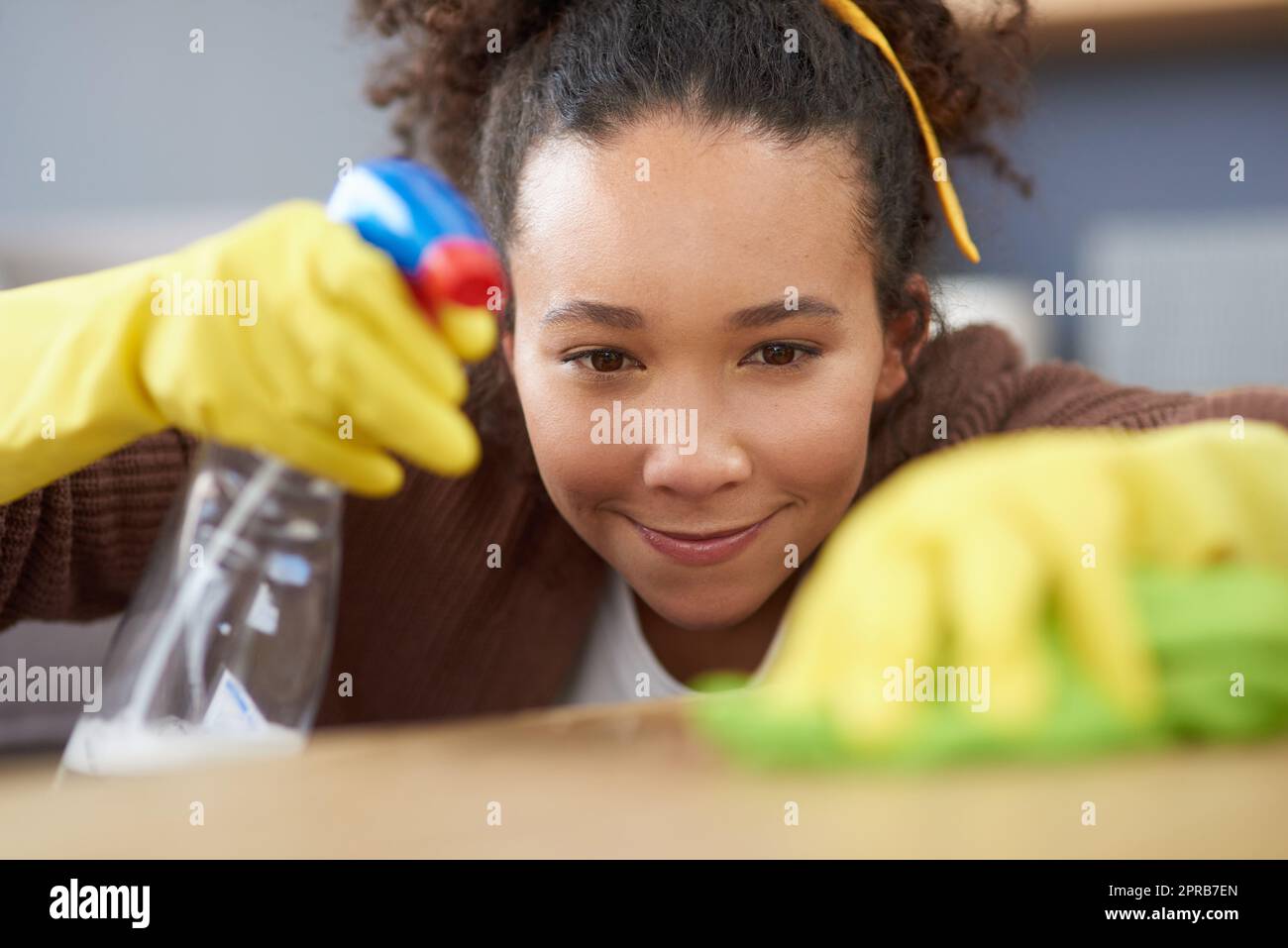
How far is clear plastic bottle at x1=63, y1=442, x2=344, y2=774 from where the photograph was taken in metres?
0.56

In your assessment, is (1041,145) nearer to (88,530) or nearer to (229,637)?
(88,530)

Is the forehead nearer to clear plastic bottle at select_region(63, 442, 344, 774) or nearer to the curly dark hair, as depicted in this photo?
the curly dark hair

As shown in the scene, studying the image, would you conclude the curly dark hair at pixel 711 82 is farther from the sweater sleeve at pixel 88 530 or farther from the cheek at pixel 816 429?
the sweater sleeve at pixel 88 530

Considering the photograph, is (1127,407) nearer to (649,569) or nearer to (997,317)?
(649,569)

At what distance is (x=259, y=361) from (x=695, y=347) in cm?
24

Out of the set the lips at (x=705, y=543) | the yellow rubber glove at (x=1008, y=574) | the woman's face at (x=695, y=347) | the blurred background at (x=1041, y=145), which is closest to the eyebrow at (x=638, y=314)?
the woman's face at (x=695, y=347)

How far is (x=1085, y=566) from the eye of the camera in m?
0.41

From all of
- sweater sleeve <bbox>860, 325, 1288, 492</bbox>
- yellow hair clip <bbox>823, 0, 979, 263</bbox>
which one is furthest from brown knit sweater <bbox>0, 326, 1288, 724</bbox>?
yellow hair clip <bbox>823, 0, 979, 263</bbox>

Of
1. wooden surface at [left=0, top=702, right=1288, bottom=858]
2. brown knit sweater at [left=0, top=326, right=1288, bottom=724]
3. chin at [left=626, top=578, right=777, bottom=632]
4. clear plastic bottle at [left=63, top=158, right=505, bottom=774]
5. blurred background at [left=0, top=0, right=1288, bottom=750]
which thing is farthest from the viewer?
Result: blurred background at [left=0, top=0, right=1288, bottom=750]

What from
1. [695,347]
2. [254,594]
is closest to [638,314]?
[695,347]

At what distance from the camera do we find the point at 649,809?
34cm

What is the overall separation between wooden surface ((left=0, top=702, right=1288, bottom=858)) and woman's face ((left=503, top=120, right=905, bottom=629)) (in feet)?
1.10
